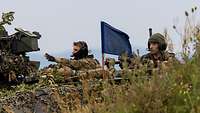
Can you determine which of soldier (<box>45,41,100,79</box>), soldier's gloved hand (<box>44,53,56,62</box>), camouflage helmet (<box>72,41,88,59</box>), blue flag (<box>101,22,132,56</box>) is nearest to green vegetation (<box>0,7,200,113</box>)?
soldier (<box>45,41,100,79</box>)

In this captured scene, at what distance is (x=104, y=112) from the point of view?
5.18m

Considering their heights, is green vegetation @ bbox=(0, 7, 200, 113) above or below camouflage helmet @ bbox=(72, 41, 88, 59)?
below

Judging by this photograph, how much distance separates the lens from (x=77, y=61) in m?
9.74

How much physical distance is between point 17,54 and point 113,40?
1911mm

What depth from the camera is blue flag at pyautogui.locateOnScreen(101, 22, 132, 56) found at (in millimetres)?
9781

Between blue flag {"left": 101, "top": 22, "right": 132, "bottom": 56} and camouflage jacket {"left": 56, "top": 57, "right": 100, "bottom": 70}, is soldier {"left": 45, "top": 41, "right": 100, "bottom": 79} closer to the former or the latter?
camouflage jacket {"left": 56, "top": 57, "right": 100, "bottom": 70}

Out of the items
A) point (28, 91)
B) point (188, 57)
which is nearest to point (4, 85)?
point (28, 91)

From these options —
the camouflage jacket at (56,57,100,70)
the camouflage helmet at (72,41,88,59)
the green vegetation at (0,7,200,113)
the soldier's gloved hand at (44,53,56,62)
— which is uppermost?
the camouflage helmet at (72,41,88,59)

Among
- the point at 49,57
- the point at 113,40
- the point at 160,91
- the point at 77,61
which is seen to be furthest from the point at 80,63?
the point at 160,91

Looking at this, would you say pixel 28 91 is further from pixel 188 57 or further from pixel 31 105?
pixel 188 57

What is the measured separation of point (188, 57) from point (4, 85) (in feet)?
11.3

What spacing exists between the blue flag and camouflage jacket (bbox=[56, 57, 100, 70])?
30cm

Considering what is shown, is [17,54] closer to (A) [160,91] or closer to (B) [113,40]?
(B) [113,40]

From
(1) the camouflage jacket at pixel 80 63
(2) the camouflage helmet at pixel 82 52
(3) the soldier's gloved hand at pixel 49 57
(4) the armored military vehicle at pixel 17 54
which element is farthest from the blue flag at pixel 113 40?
(4) the armored military vehicle at pixel 17 54
